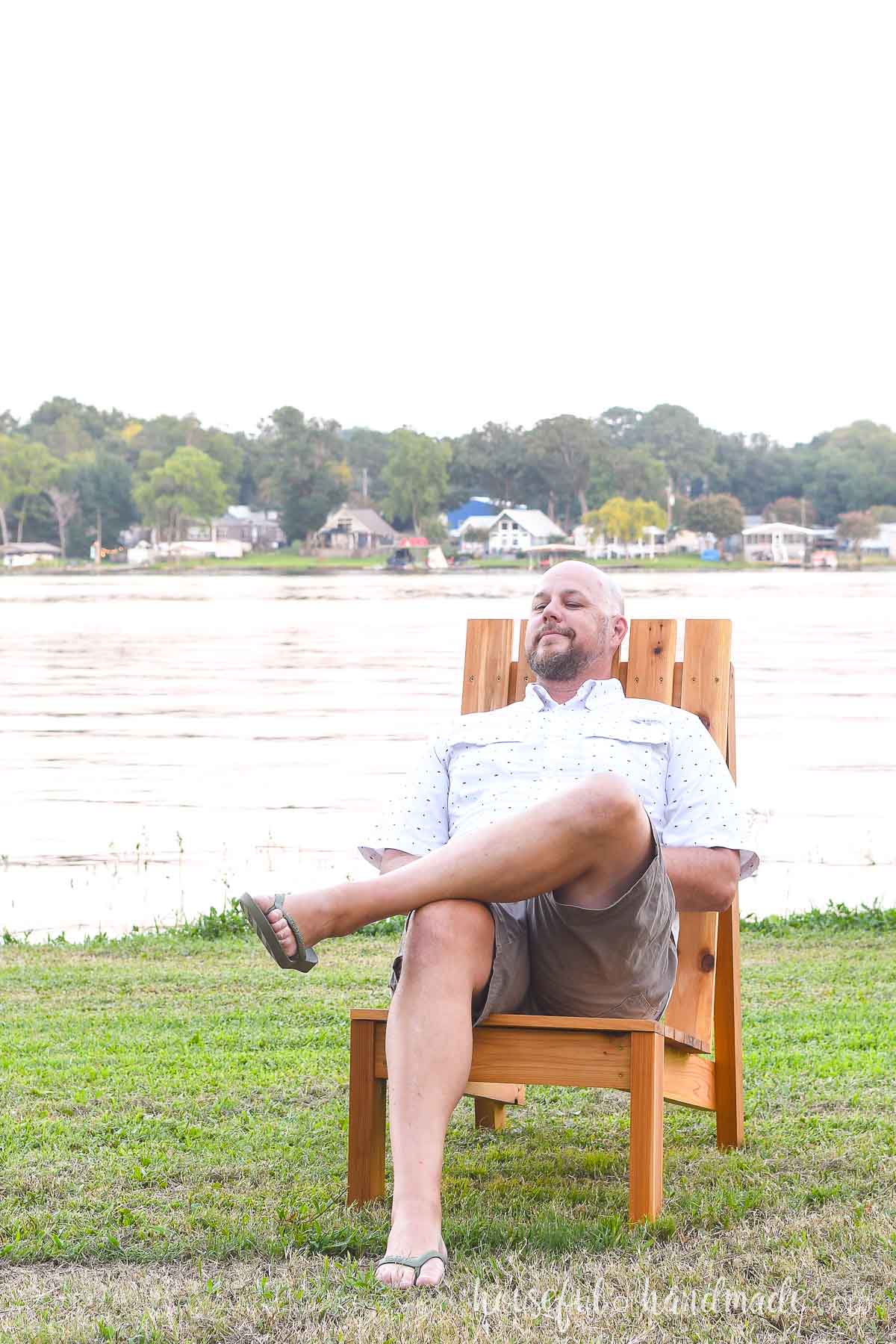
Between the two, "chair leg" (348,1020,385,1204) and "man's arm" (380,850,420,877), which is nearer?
"chair leg" (348,1020,385,1204)

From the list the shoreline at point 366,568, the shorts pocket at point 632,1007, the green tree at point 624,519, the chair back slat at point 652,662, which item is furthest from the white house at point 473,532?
the shorts pocket at point 632,1007

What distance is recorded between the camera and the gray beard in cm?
363

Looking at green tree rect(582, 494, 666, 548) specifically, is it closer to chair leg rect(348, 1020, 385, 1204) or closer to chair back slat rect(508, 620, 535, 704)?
chair back slat rect(508, 620, 535, 704)

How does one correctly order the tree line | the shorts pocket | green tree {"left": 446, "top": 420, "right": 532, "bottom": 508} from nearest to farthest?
the shorts pocket → the tree line → green tree {"left": 446, "top": 420, "right": 532, "bottom": 508}

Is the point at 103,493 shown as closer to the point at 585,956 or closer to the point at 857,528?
the point at 857,528

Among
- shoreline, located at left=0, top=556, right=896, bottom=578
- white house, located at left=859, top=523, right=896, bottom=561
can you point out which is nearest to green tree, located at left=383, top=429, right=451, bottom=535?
shoreline, located at left=0, top=556, right=896, bottom=578

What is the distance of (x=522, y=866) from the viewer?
2824 millimetres

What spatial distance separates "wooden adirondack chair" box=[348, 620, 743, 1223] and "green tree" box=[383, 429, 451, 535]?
312 ft

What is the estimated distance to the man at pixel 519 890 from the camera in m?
2.77

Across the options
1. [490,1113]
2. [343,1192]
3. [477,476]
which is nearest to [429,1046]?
[343,1192]

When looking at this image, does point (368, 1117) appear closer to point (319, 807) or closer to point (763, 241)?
point (319, 807)

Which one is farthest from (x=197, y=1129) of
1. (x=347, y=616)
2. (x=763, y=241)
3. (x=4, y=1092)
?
(x=763, y=241)

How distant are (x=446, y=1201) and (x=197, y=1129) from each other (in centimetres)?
71

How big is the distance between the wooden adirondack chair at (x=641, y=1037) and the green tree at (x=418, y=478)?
95171 millimetres
